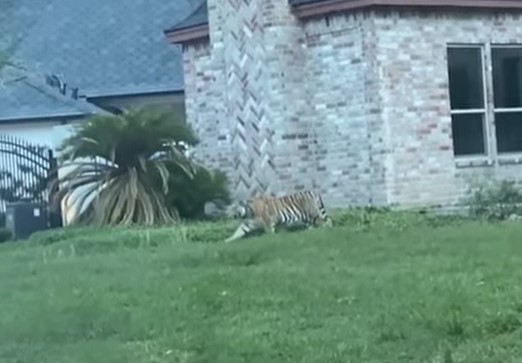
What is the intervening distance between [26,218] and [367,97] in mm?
6057

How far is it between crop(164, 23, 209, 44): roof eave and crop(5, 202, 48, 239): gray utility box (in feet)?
12.2

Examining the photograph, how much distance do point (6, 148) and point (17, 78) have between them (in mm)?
1363

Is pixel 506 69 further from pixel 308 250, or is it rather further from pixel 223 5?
pixel 308 250

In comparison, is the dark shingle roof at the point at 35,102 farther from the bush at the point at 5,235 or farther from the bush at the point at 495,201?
the bush at the point at 495,201

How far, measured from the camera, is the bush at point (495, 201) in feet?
61.6

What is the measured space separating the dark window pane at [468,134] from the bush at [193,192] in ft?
12.1

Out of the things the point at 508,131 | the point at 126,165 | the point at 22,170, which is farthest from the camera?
the point at 22,170

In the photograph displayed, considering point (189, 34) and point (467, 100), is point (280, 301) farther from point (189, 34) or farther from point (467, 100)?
point (189, 34)

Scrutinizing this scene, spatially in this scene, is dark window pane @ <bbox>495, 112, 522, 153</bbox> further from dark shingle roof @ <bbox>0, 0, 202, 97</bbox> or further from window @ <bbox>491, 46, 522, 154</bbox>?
dark shingle roof @ <bbox>0, 0, 202, 97</bbox>

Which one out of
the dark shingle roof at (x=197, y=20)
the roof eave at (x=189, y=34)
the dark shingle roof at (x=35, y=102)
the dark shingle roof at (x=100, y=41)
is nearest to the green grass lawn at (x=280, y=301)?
the roof eave at (x=189, y=34)

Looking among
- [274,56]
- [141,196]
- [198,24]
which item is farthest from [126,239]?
[198,24]

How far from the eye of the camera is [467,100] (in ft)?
69.9

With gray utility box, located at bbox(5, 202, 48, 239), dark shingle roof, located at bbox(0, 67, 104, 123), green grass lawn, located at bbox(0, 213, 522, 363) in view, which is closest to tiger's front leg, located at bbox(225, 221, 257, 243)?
green grass lawn, located at bbox(0, 213, 522, 363)

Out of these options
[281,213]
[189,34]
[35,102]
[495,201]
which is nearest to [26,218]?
[189,34]
